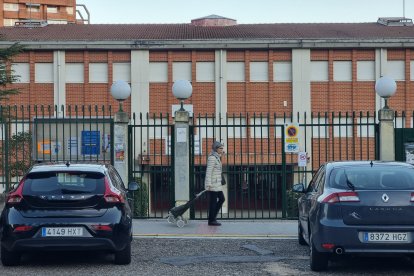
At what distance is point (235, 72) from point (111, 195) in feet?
121

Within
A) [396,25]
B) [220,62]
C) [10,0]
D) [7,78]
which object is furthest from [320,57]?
[10,0]

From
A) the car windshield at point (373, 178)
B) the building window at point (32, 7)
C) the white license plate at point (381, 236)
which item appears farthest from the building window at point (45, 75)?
the building window at point (32, 7)

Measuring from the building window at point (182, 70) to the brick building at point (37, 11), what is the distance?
1929 inches

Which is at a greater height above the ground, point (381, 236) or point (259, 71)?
point (259, 71)

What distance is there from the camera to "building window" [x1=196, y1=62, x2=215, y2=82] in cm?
4766

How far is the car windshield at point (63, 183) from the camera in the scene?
11039 mm

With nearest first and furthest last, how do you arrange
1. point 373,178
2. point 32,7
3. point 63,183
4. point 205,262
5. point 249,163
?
point 373,178, point 63,183, point 205,262, point 249,163, point 32,7

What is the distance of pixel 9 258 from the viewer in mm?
11273

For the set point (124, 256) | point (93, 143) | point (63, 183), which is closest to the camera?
point (63, 183)

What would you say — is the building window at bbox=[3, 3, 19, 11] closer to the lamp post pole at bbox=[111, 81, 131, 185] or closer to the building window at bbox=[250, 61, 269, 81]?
the building window at bbox=[250, 61, 269, 81]

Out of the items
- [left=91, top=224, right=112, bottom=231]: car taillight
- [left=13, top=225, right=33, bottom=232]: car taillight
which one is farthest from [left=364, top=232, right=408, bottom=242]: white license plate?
[left=13, top=225, right=33, bottom=232]: car taillight

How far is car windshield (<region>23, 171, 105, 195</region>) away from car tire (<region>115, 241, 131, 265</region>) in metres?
0.86

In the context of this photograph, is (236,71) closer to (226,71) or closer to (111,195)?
(226,71)

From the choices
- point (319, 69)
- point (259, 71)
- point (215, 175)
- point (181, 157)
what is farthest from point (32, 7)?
point (215, 175)
